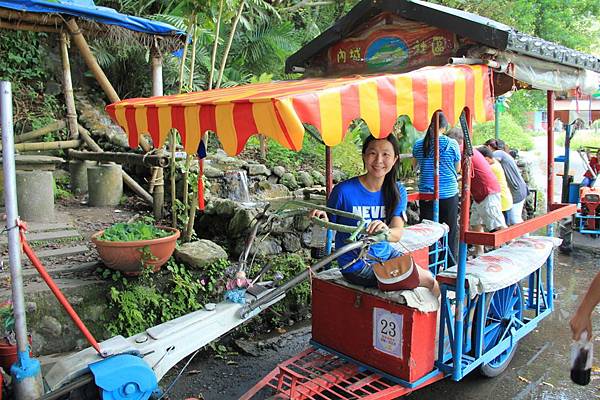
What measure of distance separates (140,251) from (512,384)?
11.2 feet

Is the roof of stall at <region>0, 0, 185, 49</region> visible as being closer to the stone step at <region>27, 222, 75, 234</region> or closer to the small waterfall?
the stone step at <region>27, 222, 75, 234</region>

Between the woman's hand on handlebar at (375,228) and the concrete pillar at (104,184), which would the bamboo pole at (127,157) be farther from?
the woman's hand on handlebar at (375,228)

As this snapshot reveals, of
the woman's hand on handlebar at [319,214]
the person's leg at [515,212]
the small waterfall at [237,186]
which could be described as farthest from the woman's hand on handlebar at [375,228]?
the small waterfall at [237,186]

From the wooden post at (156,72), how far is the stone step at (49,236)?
78.4 inches

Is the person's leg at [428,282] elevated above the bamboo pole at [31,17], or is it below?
below

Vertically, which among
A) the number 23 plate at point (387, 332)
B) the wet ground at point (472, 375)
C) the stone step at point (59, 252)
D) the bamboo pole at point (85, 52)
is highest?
the bamboo pole at point (85, 52)

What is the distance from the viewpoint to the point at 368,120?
269 cm

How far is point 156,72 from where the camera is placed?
21.0ft

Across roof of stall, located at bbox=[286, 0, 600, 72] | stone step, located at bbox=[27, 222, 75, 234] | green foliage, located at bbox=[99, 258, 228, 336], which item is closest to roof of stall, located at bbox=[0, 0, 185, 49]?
stone step, located at bbox=[27, 222, 75, 234]

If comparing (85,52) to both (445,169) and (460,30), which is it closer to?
(445,169)

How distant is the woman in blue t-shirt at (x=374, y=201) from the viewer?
3418 millimetres

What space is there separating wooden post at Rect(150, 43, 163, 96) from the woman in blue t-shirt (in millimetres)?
3664

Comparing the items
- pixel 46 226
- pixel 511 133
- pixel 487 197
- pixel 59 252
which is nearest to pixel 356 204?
pixel 487 197

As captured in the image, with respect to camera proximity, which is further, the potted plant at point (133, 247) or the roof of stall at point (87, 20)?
the roof of stall at point (87, 20)
